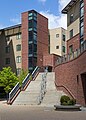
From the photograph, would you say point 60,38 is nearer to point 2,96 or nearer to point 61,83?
point 2,96

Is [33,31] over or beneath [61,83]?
over

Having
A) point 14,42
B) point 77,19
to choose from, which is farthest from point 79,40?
point 14,42

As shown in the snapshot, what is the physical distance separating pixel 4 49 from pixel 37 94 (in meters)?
34.2

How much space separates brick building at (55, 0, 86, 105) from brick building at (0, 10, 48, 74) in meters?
11.2

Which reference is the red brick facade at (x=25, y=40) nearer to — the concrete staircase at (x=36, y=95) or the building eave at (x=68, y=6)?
the building eave at (x=68, y=6)

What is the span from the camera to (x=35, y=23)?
6353 cm

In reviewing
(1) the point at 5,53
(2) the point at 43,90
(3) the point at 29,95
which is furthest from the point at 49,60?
(3) the point at 29,95

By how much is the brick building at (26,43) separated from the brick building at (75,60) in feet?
36.9

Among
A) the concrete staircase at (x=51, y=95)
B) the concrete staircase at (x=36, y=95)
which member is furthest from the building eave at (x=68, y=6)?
the concrete staircase at (x=36, y=95)

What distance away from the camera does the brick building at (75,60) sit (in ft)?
101

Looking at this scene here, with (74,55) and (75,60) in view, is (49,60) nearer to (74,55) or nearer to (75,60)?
(74,55)

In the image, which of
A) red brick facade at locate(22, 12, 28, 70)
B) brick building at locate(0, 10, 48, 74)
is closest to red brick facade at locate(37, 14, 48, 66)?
brick building at locate(0, 10, 48, 74)

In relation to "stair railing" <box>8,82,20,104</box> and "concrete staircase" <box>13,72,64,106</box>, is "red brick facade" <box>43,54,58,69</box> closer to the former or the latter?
"concrete staircase" <box>13,72,64,106</box>

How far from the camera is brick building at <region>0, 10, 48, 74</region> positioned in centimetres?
6284
